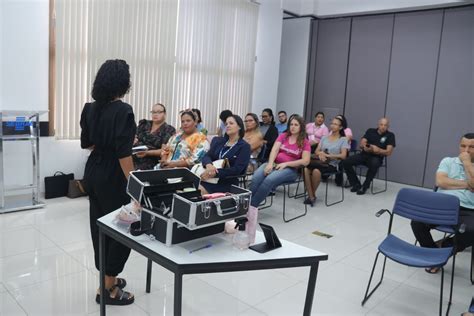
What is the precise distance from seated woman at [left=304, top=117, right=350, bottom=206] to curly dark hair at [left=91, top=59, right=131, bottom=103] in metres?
3.62

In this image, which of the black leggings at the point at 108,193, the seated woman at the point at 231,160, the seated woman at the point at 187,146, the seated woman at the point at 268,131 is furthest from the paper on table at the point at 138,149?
the black leggings at the point at 108,193

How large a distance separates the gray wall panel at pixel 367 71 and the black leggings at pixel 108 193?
6.38 meters

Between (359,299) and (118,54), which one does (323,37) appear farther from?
(359,299)

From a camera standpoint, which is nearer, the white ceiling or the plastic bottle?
the plastic bottle

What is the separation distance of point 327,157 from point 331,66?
122 inches

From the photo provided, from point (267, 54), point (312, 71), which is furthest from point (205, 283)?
point (312, 71)

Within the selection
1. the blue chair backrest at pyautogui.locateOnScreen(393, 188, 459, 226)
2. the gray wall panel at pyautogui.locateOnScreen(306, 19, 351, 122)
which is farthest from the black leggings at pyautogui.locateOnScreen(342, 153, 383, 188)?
the blue chair backrest at pyautogui.locateOnScreen(393, 188, 459, 226)

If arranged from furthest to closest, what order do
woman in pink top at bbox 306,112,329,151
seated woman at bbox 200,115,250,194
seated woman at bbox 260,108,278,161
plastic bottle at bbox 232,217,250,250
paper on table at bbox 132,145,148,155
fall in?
woman in pink top at bbox 306,112,329,151 → seated woman at bbox 260,108,278,161 → paper on table at bbox 132,145,148,155 → seated woman at bbox 200,115,250,194 → plastic bottle at bbox 232,217,250,250

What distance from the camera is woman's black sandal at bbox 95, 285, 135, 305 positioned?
2.69m

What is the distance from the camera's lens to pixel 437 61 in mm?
7023

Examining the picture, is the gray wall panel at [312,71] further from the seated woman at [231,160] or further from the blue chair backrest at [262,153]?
the seated woman at [231,160]

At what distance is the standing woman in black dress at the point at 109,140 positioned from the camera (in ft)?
7.82

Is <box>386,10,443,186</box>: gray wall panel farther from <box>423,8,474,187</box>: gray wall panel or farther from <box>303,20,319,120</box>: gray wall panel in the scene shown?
<box>303,20,319,120</box>: gray wall panel

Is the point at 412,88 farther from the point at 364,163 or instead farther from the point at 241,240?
the point at 241,240
